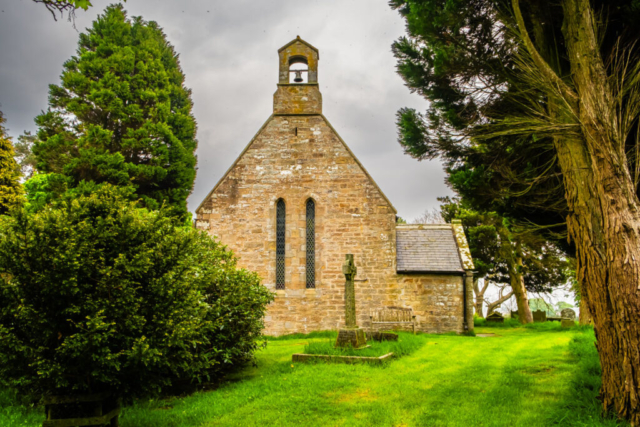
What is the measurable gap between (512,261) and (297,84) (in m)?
16.0

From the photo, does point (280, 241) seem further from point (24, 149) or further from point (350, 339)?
point (24, 149)

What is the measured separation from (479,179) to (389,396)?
15.9ft

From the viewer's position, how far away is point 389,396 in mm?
7008

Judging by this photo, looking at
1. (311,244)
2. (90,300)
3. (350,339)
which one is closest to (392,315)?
(311,244)

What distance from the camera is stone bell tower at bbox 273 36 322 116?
1772 centimetres

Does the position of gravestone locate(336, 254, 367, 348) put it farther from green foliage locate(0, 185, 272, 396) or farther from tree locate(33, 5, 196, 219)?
tree locate(33, 5, 196, 219)

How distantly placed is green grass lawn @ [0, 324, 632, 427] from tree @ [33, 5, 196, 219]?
48.5 ft

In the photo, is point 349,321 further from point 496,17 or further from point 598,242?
point 496,17

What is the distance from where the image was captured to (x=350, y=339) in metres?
10.6

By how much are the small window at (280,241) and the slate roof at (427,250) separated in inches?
168

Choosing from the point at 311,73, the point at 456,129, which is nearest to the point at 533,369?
the point at 456,129

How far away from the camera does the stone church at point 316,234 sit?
16.2 metres

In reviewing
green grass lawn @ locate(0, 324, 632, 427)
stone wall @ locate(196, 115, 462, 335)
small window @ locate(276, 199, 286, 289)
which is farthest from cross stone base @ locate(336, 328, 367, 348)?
small window @ locate(276, 199, 286, 289)

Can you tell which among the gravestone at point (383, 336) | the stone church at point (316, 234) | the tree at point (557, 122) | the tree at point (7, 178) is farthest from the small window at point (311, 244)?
the tree at point (7, 178)
